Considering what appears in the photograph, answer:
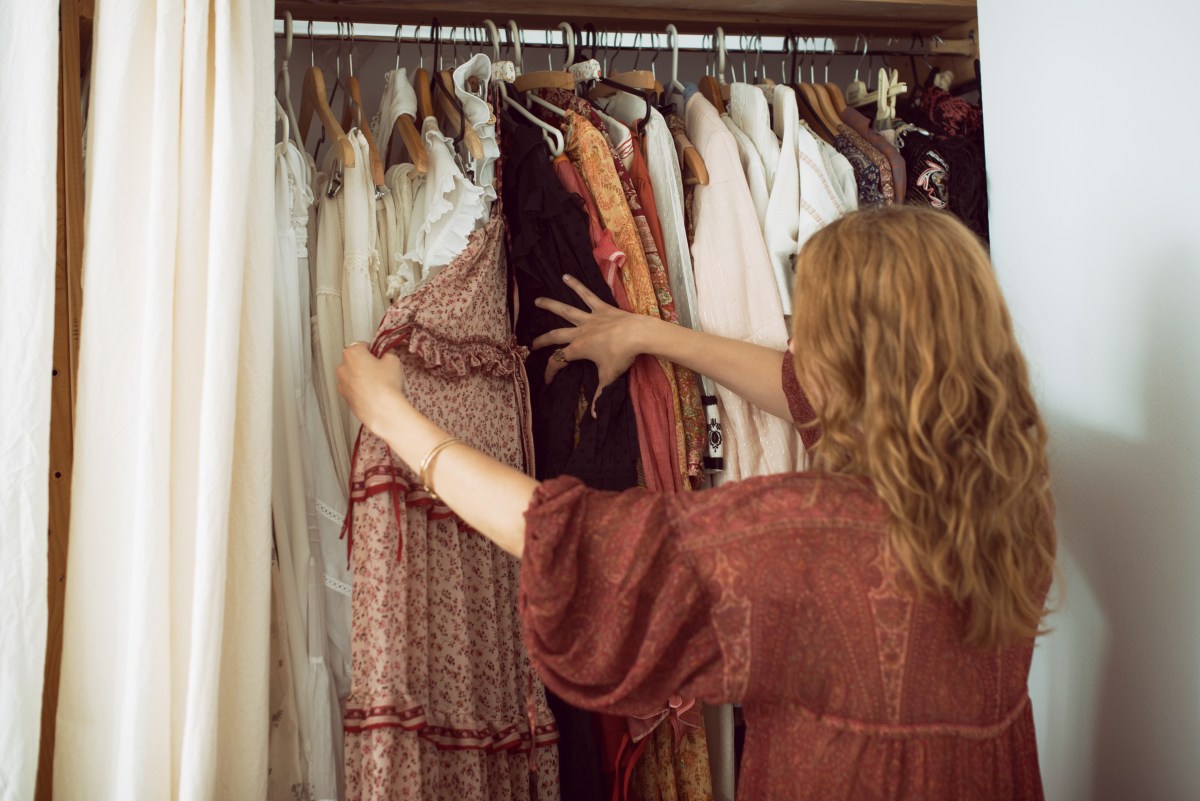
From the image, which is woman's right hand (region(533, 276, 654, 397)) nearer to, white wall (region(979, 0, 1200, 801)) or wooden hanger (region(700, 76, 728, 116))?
wooden hanger (region(700, 76, 728, 116))

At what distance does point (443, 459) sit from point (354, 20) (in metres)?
0.98

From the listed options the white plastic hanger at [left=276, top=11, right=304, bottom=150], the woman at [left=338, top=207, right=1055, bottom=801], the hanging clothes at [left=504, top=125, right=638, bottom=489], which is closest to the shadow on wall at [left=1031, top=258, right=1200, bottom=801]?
the woman at [left=338, top=207, right=1055, bottom=801]

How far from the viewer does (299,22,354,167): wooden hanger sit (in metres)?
1.57

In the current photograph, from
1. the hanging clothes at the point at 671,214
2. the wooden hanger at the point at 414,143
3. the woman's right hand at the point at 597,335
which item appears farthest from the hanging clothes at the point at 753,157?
the wooden hanger at the point at 414,143

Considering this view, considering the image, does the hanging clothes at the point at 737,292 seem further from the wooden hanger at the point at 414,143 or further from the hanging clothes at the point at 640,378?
the wooden hanger at the point at 414,143

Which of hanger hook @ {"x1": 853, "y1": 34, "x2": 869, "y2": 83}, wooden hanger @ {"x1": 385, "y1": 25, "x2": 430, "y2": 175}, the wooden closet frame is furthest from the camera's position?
hanger hook @ {"x1": 853, "y1": 34, "x2": 869, "y2": 83}

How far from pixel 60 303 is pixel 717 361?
940 mm

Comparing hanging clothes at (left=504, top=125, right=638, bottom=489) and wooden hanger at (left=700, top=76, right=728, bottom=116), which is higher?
wooden hanger at (left=700, top=76, right=728, bottom=116)

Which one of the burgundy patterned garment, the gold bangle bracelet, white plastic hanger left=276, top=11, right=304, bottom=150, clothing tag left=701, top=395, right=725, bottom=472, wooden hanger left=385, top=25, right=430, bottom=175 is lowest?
the burgundy patterned garment

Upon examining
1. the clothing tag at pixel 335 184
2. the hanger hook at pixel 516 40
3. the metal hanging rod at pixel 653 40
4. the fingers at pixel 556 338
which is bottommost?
the fingers at pixel 556 338

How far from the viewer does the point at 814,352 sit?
3.79ft

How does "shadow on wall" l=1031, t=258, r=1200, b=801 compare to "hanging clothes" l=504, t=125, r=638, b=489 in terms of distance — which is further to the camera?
"hanging clothes" l=504, t=125, r=638, b=489

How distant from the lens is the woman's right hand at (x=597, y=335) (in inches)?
62.6

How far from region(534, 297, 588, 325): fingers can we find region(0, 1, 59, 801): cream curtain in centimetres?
71
